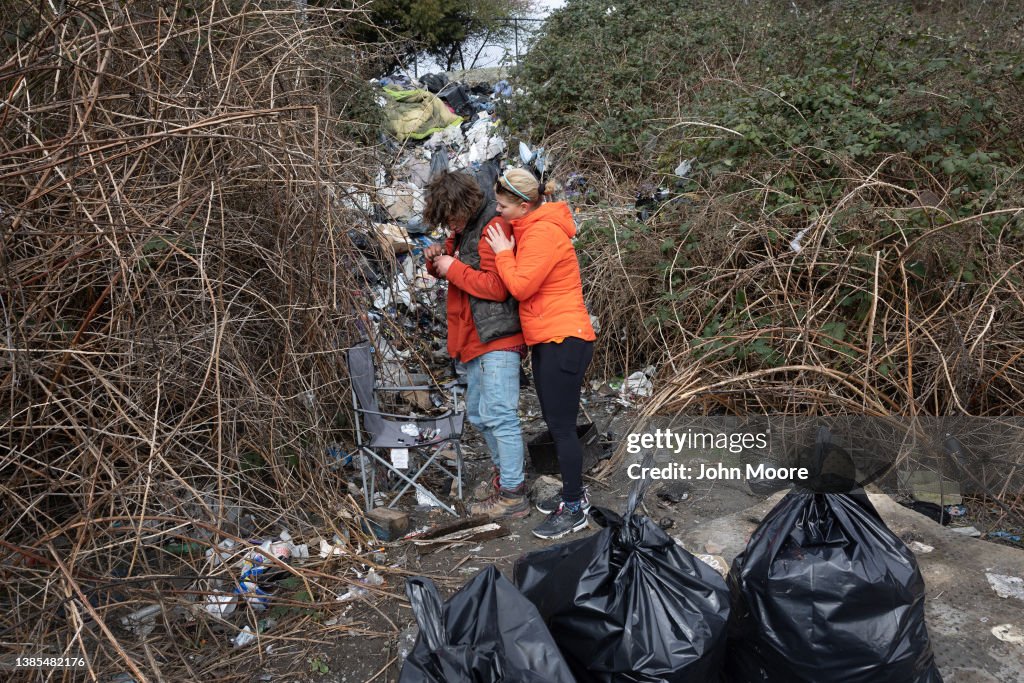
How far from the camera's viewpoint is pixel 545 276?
3.48m

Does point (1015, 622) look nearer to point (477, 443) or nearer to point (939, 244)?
point (939, 244)

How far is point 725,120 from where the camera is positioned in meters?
5.99

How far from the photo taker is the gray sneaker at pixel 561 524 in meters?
3.74

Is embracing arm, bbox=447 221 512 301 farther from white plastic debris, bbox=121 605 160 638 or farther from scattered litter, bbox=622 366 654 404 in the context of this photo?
scattered litter, bbox=622 366 654 404

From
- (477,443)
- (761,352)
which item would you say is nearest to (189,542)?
(477,443)

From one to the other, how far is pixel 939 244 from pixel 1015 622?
235 cm

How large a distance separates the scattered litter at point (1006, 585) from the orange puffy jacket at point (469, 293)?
215 centimetres

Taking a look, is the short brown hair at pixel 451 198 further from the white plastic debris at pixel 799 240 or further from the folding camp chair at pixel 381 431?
the white plastic debris at pixel 799 240

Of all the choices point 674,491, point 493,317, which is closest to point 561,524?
point 674,491

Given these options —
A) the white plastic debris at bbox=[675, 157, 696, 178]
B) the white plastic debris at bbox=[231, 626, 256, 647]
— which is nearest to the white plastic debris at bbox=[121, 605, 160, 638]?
the white plastic debris at bbox=[231, 626, 256, 647]

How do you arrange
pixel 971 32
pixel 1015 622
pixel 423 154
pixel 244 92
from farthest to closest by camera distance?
1. pixel 423 154
2. pixel 971 32
3. pixel 244 92
4. pixel 1015 622

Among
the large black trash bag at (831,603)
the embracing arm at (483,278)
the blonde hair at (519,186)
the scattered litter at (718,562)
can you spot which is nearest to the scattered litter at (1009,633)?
the large black trash bag at (831,603)

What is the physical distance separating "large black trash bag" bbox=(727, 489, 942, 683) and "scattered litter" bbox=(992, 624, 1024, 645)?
489 millimetres

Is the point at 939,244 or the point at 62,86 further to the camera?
the point at 939,244
